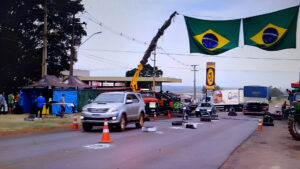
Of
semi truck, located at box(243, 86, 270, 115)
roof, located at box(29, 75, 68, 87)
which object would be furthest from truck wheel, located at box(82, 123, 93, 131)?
semi truck, located at box(243, 86, 270, 115)

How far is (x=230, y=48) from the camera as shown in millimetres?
17172

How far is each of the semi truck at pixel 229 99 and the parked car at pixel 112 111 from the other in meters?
42.2

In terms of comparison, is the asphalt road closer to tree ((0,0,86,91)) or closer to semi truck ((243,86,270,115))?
tree ((0,0,86,91))

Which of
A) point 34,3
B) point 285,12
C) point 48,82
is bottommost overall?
point 48,82

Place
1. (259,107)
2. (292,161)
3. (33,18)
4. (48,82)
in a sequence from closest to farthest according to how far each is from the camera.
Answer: (292,161)
(48,82)
(259,107)
(33,18)

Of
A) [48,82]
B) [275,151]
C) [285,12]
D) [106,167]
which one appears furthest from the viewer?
[48,82]

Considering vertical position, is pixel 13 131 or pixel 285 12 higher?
pixel 285 12

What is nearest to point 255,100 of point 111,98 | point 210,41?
point 111,98

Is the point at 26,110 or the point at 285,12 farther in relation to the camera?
the point at 26,110

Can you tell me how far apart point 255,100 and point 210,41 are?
2935 cm

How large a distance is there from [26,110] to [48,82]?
125 inches

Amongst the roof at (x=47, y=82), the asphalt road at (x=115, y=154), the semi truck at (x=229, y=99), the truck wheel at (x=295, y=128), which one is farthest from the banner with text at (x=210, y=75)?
the asphalt road at (x=115, y=154)

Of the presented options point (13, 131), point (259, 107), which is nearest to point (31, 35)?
point (259, 107)

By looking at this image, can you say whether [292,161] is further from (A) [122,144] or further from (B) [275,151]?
(A) [122,144]
